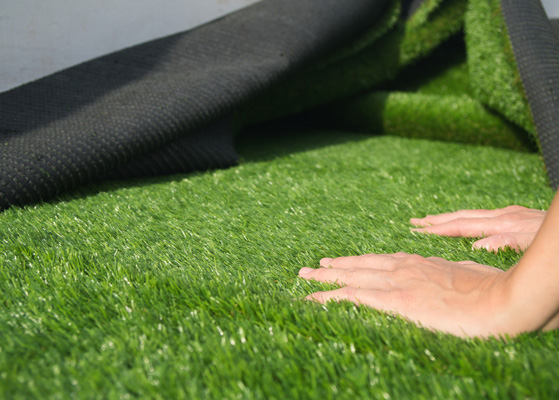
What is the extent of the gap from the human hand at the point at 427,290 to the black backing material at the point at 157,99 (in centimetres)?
97

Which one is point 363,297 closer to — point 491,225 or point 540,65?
point 491,225

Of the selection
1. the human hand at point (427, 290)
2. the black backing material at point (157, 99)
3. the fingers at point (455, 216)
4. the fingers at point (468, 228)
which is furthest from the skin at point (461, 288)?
the black backing material at point (157, 99)

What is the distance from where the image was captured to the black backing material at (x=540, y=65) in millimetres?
1845

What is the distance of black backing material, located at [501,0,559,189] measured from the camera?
72.6 inches

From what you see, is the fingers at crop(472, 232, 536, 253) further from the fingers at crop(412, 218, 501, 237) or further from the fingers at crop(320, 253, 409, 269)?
the fingers at crop(320, 253, 409, 269)

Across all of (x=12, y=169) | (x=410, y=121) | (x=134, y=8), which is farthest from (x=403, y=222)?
(x=134, y=8)

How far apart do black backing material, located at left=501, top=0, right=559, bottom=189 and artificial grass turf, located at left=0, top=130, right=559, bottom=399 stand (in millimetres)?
177

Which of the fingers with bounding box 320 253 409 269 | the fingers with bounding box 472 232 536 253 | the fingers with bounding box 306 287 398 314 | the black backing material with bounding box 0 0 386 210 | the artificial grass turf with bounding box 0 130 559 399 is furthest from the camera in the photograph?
the black backing material with bounding box 0 0 386 210

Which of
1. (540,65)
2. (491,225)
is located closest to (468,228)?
(491,225)

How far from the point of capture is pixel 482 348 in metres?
0.75

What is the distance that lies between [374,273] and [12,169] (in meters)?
1.19

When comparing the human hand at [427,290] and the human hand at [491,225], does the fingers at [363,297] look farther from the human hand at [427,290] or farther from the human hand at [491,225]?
the human hand at [491,225]

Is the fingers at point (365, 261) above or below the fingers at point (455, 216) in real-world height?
above

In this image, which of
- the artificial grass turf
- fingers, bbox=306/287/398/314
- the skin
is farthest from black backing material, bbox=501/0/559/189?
fingers, bbox=306/287/398/314
